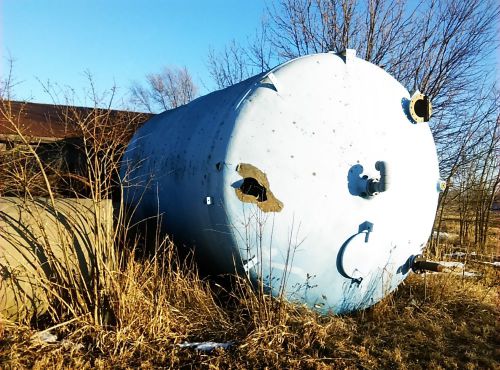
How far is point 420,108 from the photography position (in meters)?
3.96

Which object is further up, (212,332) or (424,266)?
(424,266)

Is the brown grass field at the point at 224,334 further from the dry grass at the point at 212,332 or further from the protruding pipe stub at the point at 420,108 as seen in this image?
the protruding pipe stub at the point at 420,108

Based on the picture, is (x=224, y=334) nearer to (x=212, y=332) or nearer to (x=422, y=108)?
(x=212, y=332)

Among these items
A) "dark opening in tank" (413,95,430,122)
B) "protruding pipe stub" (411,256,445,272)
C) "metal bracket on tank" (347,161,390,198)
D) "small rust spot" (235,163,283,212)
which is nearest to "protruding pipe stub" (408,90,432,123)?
"dark opening in tank" (413,95,430,122)

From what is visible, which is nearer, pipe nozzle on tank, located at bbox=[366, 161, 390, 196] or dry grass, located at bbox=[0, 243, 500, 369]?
dry grass, located at bbox=[0, 243, 500, 369]

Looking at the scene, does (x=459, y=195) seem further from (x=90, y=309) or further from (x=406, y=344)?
(x=90, y=309)

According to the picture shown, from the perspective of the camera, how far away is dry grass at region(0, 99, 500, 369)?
2941 millimetres

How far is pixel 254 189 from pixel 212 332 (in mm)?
1136

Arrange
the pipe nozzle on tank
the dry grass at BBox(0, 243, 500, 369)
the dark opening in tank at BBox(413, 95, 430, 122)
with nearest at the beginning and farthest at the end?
the dry grass at BBox(0, 243, 500, 369)
the pipe nozzle on tank
the dark opening in tank at BBox(413, 95, 430, 122)

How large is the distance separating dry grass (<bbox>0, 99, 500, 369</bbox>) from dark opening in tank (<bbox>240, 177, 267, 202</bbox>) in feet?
2.20

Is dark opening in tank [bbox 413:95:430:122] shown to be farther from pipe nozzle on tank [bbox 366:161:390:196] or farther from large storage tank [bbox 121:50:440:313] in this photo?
pipe nozzle on tank [bbox 366:161:390:196]

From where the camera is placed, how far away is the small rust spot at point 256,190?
324 centimetres

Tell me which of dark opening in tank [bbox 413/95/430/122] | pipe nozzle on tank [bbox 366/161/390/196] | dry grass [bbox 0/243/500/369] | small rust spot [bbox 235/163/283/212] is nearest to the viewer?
dry grass [bbox 0/243/500/369]

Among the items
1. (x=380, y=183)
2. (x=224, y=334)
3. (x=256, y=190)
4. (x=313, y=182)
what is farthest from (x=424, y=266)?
(x=224, y=334)
